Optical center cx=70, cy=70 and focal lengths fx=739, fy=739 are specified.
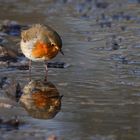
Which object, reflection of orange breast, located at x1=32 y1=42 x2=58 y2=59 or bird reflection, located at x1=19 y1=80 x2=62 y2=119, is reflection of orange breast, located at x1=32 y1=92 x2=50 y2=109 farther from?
reflection of orange breast, located at x1=32 y1=42 x2=58 y2=59

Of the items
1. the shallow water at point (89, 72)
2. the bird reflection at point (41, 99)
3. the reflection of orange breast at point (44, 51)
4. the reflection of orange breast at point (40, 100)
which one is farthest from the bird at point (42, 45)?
the reflection of orange breast at point (40, 100)

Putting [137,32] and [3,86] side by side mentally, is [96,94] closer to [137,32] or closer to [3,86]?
[3,86]

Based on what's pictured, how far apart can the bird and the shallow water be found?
0.82 feet

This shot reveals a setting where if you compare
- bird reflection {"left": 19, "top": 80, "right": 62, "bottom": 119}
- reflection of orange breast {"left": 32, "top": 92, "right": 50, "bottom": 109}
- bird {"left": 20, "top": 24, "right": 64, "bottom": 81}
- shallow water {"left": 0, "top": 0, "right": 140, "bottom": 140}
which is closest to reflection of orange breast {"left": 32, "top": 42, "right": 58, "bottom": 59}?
bird {"left": 20, "top": 24, "right": 64, "bottom": 81}

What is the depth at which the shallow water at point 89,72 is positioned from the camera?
6.98 m

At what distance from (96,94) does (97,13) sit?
609 centimetres

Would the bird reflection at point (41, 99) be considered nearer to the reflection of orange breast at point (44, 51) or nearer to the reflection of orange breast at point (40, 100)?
the reflection of orange breast at point (40, 100)

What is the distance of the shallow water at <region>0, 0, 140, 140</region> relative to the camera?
A: 698 cm

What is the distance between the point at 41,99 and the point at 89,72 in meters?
1.43

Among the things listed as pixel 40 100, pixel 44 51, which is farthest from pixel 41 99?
pixel 44 51

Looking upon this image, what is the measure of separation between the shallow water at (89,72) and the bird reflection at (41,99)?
0.28ft

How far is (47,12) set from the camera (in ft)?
45.6

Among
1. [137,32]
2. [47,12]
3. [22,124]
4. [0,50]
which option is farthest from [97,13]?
[22,124]

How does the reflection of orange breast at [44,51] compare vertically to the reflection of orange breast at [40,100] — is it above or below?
above
